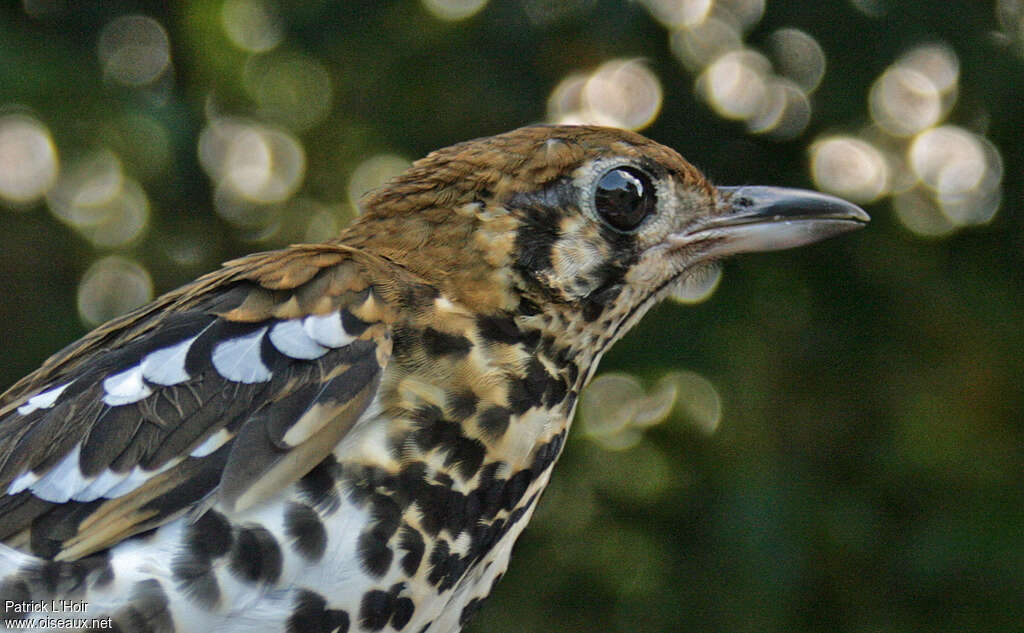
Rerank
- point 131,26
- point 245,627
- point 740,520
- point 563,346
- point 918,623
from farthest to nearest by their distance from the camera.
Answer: point 131,26 → point 918,623 → point 740,520 → point 563,346 → point 245,627

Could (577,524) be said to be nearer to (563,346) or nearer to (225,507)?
(563,346)

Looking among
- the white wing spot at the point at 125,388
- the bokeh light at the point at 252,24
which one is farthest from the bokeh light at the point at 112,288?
the white wing spot at the point at 125,388

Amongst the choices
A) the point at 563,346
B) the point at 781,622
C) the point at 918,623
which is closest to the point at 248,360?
the point at 563,346

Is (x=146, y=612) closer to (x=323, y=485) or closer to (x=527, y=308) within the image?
(x=323, y=485)

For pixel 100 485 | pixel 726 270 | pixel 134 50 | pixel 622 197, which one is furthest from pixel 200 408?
pixel 134 50

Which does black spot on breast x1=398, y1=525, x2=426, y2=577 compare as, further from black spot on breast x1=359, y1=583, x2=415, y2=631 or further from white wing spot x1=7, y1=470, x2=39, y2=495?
white wing spot x1=7, y1=470, x2=39, y2=495

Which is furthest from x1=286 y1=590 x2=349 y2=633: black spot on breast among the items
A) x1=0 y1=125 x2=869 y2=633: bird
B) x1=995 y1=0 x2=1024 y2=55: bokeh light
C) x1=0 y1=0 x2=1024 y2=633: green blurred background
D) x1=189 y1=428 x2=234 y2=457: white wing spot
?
x1=995 y1=0 x2=1024 y2=55: bokeh light
